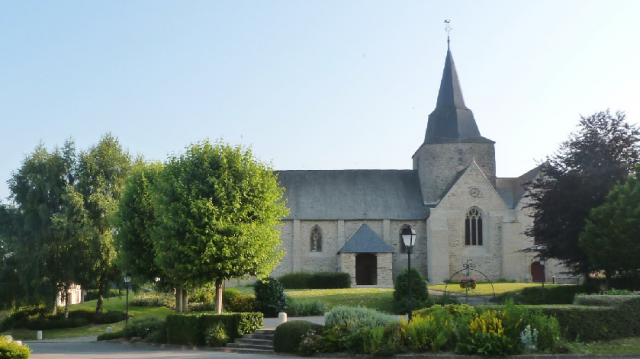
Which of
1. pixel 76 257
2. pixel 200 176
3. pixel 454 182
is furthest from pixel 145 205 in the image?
pixel 454 182

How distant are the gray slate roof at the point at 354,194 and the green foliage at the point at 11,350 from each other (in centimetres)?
3103

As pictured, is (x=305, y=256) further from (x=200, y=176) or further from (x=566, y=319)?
(x=566, y=319)

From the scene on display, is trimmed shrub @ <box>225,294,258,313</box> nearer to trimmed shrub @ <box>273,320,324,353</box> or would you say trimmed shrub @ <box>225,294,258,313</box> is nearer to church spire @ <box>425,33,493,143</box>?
trimmed shrub @ <box>273,320,324,353</box>

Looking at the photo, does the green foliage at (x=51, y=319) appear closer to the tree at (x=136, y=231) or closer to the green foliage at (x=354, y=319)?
the tree at (x=136, y=231)

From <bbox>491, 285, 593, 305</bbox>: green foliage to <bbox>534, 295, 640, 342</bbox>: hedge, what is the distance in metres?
10.3

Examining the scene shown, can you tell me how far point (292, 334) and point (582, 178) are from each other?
16.5 meters

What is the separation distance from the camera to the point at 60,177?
37.9 metres

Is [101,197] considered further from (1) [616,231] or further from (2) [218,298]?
(1) [616,231]

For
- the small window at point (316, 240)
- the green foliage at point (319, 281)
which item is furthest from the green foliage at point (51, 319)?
the small window at point (316, 240)

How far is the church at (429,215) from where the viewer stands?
44.7m

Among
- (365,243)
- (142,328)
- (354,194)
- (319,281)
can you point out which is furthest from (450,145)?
(142,328)

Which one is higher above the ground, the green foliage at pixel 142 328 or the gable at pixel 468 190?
the gable at pixel 468 190

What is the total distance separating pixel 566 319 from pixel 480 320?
244 centimetres

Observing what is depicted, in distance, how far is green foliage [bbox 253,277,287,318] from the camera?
28.8 meters
